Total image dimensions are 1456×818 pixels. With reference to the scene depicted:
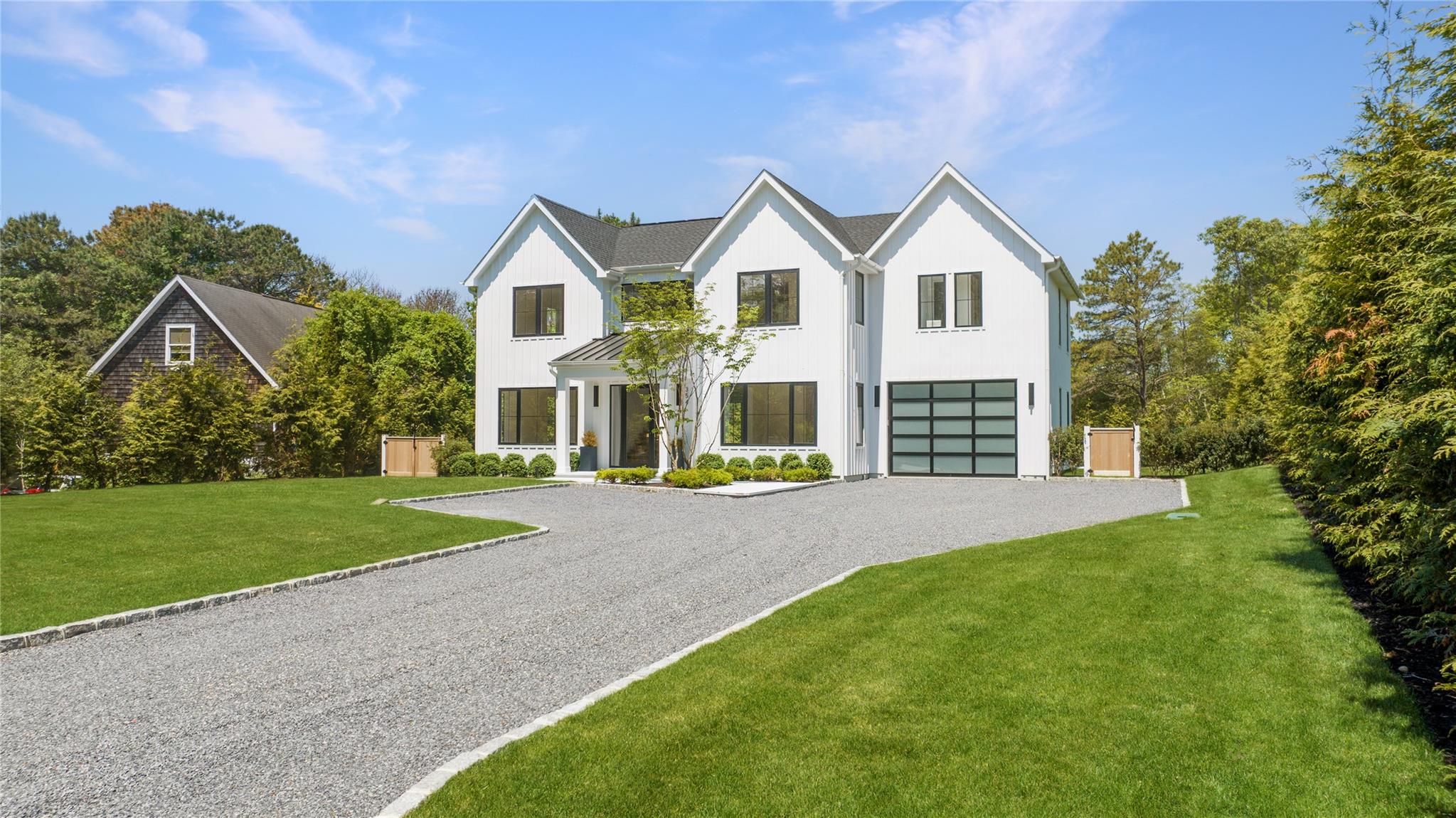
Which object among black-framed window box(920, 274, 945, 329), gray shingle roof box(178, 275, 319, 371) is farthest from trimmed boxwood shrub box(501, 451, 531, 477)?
black-framed window box(920, 274, 945, 329)

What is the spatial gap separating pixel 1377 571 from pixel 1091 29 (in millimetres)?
11710

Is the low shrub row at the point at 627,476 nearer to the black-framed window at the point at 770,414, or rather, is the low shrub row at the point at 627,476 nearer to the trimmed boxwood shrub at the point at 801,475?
the black-framed window at the point at 770,414

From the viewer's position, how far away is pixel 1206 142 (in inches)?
724

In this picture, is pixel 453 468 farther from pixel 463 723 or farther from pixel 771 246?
pixel 463 723

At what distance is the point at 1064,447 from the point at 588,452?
13664 mm

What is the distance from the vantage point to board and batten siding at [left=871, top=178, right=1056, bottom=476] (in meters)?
24.3

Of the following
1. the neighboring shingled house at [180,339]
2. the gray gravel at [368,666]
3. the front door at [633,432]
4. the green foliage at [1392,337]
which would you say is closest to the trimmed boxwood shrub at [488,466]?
the front door at [633,432]

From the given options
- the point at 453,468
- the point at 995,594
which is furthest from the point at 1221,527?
the point at 453,468

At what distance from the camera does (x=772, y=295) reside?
25016 millimetres

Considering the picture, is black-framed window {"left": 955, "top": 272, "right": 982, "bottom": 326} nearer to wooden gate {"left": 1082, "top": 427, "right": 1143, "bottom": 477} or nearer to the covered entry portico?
wooden gate {"left": 1082, "top": 427, "right": 1143, "bottom": 477}

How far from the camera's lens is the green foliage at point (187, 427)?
2175cm

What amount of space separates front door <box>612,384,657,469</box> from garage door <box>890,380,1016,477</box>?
7444 mm

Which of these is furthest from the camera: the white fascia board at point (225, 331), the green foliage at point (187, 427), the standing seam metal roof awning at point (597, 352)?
the white fascia board at point (225, 331)

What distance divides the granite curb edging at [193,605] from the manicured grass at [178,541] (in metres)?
0.21
